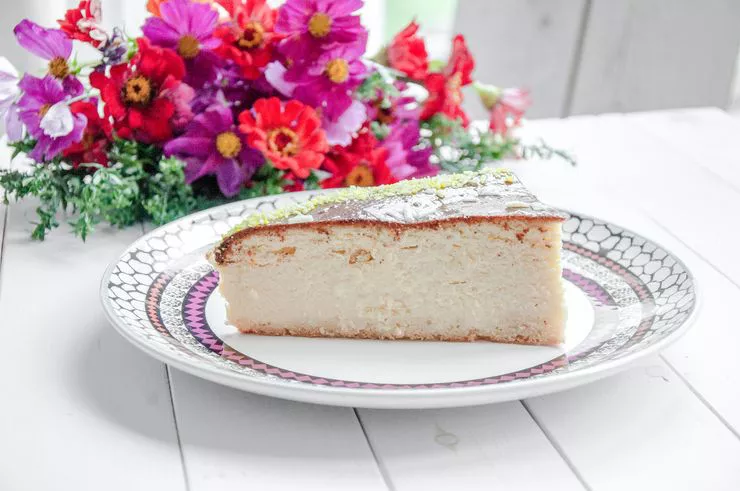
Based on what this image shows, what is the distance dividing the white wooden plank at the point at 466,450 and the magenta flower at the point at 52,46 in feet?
3.25

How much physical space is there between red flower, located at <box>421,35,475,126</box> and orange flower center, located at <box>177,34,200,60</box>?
1.81ft

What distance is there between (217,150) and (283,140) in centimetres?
15

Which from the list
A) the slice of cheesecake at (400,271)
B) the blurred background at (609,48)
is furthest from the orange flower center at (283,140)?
the blurred background at (609,48)

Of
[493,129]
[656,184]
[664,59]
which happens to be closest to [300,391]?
[493,129]

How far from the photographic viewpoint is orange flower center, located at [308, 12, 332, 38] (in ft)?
6.12

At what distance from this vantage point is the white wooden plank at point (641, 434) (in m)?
1.19

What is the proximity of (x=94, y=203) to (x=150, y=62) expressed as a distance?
1.01ft

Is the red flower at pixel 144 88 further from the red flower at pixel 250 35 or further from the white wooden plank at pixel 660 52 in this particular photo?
the white wooden plank at pixel 660 52

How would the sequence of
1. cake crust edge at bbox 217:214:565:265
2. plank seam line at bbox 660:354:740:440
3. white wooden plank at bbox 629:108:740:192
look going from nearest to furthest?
plank seam line at bbox 660:354:740:440, cake crust edge at bbox 217:214:565:265, white wooden plank at bbox 629:108:740:192

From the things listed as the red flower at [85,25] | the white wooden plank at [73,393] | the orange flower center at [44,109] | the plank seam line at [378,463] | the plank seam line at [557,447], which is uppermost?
the red flower at [85,25]

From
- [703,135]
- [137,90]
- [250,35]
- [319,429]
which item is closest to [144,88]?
[137,90]

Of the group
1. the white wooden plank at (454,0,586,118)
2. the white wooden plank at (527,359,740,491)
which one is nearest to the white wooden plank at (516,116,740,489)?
the white wooden plank at (527,359,740,491)

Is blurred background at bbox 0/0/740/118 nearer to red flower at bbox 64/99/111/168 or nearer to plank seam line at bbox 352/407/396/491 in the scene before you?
red flower at bbox 64/99/111/168

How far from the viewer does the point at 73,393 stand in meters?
1.36
